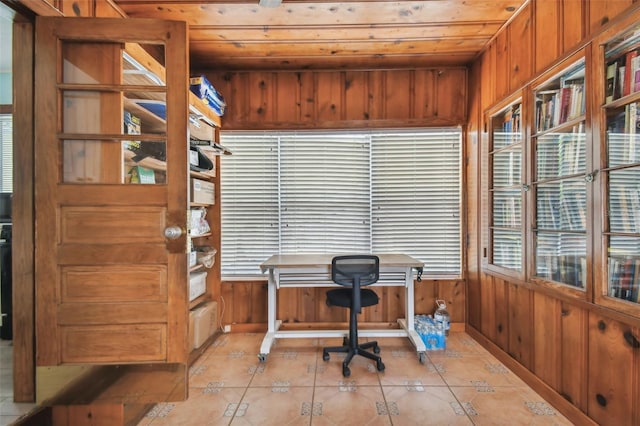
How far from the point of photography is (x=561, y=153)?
186 cm

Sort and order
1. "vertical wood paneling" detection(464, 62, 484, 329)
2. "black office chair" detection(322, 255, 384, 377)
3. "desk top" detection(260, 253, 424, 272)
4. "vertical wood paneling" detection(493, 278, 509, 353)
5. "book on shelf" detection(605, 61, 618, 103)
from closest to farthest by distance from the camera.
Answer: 1. "book on shelf" detection(605, 61, 618, 103)
2. "black office chair" detection(322, 255, 384, 377)
3. "vertical wood paneling" detection(493, 278, 509, 353)
4. "desk top" detection(260, 253, 424, 272)
5. "vertical wood paneling" detection(464, 62, 484, 329)

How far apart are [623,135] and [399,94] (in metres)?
1.86

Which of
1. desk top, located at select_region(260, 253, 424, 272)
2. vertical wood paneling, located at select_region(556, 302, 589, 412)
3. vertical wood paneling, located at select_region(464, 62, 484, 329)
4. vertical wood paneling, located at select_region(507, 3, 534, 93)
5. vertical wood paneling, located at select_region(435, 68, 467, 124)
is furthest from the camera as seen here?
vertical wood paneling, located at select_region(435, 68, 467, 124)

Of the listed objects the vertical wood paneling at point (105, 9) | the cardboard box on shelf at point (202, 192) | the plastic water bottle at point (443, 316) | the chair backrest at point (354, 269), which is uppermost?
the vertical wood paneling at point (105, 9)

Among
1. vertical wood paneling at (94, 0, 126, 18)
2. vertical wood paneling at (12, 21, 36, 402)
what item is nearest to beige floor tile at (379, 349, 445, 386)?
vertical wood paneling at (12, 21, 36, 402)

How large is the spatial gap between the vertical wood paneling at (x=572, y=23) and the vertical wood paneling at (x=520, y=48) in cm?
28

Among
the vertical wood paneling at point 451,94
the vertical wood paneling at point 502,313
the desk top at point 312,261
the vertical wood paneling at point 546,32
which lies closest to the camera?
the vertical wood paneling at point 546,32

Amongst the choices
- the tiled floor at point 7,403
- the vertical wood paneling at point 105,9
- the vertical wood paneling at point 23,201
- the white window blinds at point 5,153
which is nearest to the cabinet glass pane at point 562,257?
the vertical wood paneling at point 23,201

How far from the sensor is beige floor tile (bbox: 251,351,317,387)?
6.88ft

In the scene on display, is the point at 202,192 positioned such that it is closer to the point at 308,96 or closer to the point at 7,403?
the point at 308,96

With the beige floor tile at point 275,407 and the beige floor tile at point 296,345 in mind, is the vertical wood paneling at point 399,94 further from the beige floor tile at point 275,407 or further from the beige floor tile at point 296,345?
the beige floor tile at point 275,407

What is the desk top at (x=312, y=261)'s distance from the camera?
2.45 m

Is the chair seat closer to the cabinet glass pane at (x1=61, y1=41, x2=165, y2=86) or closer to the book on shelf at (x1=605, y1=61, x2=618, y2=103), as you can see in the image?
the book on shelf at (x1=605, y1=61, x2=618, y2=103)

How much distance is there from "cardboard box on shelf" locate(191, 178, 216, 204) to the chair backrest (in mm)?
1289
